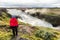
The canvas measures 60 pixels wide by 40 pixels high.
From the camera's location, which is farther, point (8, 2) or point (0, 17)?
point (0, 17)

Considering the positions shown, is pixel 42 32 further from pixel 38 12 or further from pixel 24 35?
pixel 38 12

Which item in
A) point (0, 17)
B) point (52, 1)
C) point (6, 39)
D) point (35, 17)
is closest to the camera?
point (52, 1)

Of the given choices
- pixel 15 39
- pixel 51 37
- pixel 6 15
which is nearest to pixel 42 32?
pixel 51 37

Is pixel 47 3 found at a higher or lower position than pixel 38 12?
higher

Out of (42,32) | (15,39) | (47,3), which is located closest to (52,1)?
(47,3)

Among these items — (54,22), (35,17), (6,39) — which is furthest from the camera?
(35,17)

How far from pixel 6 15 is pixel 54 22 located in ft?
6.56

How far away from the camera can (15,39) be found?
5926 millimetres

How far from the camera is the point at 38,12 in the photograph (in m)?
8.65

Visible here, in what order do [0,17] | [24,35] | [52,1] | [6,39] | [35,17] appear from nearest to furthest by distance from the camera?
[52,1] < [6,39] < [24,35] < [0,17] < [35,17]

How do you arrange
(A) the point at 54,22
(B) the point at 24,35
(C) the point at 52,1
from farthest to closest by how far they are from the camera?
1. (A) the point at 54,22
2. (B) the point at 24,35
3. (C) the point at 52,1

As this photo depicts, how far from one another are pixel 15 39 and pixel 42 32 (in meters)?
1.02

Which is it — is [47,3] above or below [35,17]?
above

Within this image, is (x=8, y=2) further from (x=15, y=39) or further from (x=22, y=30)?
(x=22, y=30)
